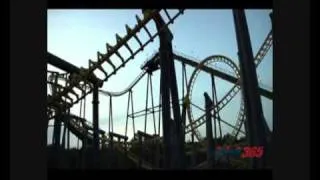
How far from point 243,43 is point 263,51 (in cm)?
410

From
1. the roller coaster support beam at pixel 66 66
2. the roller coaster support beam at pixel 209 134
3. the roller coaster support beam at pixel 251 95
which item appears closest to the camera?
the roller coaster support beam at pixel 251 95

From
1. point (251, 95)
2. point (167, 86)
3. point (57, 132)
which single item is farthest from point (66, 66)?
point (251, 95)

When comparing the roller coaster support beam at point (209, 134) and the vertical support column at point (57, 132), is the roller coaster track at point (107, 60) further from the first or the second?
the roller coaster support beam at point (209, 134)

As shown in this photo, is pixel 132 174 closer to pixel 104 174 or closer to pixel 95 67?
pixel 104 174

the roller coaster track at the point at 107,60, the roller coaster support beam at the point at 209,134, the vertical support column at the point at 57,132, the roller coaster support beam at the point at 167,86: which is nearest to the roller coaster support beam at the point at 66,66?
the roller coaster track at the point at 107,60

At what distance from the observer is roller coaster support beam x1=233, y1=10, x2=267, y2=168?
611 centimetres

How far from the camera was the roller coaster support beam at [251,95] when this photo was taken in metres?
6.11

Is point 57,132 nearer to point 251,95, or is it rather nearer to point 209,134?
point 209,134

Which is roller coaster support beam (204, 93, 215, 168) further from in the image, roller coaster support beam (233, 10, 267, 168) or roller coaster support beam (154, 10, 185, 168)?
roller coaster support beam (233, 10, 267, 168)

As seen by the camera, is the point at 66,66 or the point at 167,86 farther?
the point at 66,66

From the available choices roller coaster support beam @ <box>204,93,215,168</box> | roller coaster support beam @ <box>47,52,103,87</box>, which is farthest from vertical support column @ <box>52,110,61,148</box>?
roller coaster support beam @ <box>204,93,215,168</box>

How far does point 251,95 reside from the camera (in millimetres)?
6348
